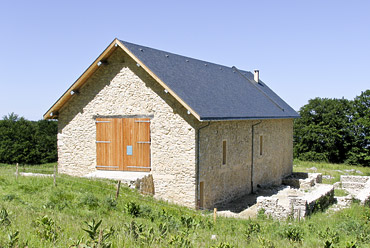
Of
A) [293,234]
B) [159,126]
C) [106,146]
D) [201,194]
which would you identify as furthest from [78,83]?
[293,234]

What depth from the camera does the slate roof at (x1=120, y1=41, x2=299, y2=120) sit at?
59.3ft

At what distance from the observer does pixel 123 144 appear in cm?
1922

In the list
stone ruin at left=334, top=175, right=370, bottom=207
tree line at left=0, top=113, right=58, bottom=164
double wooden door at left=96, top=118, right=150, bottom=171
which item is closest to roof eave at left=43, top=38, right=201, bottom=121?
double wooden door at left=96, top=118, right=150, bottom=171

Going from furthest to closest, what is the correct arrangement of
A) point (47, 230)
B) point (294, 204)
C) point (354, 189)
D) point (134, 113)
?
point (354, 189), point (134, 113), point (294, 204), point (47, 230)

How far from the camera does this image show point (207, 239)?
32.4 feet

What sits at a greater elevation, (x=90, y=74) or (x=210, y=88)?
(x=90, y=74)

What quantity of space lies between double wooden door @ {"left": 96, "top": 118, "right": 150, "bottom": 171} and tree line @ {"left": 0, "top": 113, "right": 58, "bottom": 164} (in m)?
23.3

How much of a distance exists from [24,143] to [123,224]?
108 feet

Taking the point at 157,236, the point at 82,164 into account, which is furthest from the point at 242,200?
the point at 157,236

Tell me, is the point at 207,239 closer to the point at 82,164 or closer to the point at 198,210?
the point at 198,210

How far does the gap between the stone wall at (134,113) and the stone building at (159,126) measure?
45 millimetres

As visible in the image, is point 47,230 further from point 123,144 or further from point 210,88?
point 210,88

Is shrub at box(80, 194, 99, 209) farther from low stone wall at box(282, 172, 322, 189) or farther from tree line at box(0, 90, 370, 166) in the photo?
tree line at box(0, 90, 370, 166)

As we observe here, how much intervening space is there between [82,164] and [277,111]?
14.0 metres
